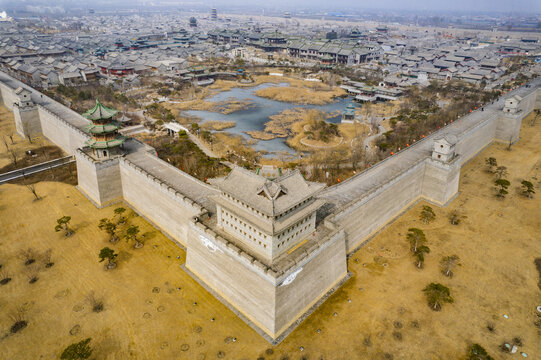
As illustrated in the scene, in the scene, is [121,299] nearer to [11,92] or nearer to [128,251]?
[128,251]

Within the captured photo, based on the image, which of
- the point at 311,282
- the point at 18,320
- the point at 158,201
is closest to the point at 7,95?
the point at 158,201

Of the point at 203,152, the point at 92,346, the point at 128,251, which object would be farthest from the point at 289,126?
the point at 92,346

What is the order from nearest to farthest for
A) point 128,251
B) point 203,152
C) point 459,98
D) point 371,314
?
point 371,314, point 128,251, point 203,152, point 459,98

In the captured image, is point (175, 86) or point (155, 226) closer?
point (155, 226)

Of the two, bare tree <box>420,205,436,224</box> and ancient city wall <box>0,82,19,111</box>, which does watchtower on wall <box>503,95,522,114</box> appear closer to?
bare tree <box>420,205,436,224</box>

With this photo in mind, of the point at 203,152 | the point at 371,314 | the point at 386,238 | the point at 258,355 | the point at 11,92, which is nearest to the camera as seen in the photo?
the point at 258,355

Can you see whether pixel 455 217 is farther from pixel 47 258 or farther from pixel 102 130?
pixel 47 258

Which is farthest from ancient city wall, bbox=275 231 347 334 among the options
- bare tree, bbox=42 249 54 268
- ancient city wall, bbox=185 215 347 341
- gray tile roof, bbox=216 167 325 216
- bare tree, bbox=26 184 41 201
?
bare tree, bbox=26 184 41 201

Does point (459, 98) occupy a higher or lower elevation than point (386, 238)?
higher

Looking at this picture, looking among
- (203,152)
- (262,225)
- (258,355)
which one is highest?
(262,225)
